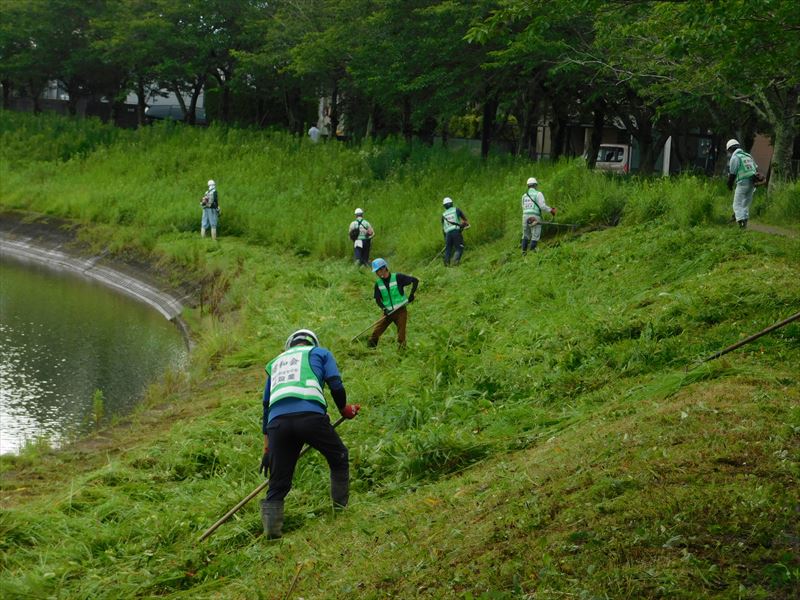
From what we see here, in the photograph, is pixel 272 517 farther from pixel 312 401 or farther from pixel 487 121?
pixel 487 121

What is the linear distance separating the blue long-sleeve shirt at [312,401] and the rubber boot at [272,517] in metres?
0.65

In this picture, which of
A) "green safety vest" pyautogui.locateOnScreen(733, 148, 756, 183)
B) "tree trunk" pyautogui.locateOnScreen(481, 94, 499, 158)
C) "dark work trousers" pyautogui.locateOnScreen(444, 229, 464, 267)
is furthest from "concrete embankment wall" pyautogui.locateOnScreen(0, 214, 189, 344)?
"green safety vest" pyautogui.locateOnScreen(733, 148, 756, 183)

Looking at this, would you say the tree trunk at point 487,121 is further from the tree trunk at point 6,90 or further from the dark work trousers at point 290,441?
the tree trunk at point 6,90

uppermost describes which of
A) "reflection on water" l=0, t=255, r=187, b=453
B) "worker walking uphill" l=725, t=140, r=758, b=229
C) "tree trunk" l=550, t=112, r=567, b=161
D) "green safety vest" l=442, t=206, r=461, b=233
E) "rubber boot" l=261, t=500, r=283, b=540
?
"tree trunk" l=550, t=112, r=567, b=161

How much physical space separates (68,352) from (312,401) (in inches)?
540

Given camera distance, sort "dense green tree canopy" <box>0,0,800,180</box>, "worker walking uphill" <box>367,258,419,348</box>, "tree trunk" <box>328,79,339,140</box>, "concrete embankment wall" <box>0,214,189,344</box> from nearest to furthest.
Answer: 1. "dense green tree canopy" <box>0,0,800,180</box>
2. "worker walking uphill" <box>367,258,419,348</box>
3. "concrete embankment wall" <box>0,214,189,344</box>
4. "tree trunk" <box>328,79,339,140</box>

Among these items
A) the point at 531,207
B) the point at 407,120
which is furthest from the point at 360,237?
the point at 407,120

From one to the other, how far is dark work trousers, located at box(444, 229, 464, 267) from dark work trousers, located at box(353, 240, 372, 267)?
9.19 ft

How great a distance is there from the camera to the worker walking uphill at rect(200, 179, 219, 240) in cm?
3133

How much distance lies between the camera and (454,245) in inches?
957

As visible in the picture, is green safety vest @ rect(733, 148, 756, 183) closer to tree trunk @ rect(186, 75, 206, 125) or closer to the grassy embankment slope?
the grassy embankment slope

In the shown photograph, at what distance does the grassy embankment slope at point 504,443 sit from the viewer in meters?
6.89

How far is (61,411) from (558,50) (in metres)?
17.6

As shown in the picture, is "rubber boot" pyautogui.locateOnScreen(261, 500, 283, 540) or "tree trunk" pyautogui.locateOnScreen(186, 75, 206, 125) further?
"tree trunk" pyautogui.locateOnScreen(186, 75, 206, 125)
